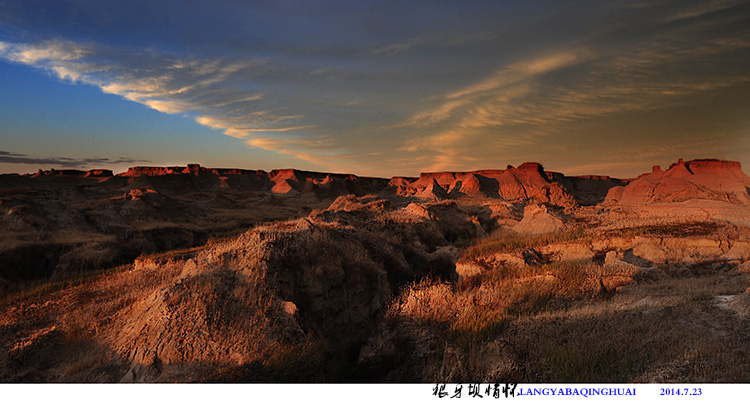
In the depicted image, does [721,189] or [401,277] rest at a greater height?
[721,189]

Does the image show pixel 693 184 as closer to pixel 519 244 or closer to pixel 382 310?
pixel 519 244

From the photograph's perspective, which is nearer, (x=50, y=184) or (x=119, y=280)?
(x=119, y=280)

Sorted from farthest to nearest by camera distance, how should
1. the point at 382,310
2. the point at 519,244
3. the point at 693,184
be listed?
the point at 693,184, the point at 519,244, the point at 382,310

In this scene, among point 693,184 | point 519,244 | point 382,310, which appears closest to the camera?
point 382,310

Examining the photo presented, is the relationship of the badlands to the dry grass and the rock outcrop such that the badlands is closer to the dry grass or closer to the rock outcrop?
the dry grass

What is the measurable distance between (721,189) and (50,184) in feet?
421

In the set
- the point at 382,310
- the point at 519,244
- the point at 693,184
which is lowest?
the point at 382,310

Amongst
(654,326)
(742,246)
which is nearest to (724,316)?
(654,326)

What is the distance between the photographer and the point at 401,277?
10969 mm

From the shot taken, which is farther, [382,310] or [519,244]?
[519,244]

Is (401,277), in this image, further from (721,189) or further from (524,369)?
(721,189)

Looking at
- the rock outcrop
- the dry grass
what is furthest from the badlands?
the rock outcrop

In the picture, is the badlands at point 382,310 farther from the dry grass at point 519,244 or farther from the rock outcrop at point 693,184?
the rock outcrop at point 693,184

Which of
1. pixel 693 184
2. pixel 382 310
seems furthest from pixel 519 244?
pixel 693 184
